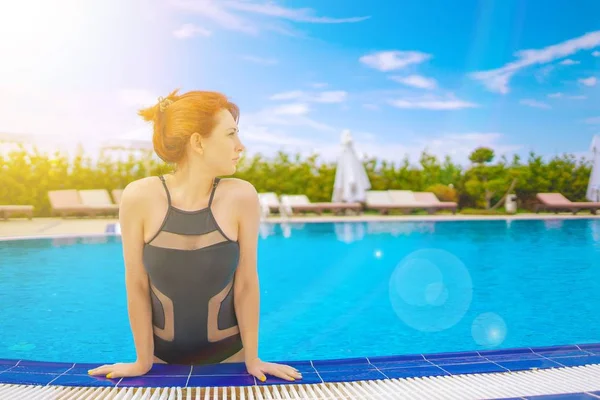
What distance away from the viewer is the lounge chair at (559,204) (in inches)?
642

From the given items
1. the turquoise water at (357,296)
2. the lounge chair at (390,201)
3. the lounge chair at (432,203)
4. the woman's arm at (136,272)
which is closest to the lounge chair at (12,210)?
the turquoise water at (357,296)

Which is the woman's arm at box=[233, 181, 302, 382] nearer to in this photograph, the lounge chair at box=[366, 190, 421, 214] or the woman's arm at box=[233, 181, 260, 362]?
the woman's arm at box=[233, 181, 260, 362]

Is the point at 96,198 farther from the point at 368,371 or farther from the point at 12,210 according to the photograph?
the point at 368,371

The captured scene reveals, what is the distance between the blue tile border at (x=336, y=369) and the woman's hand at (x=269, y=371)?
0.02m

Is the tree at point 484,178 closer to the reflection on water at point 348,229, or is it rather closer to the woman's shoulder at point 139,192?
the reflection on water at point 348,229

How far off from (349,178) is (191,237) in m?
15.1

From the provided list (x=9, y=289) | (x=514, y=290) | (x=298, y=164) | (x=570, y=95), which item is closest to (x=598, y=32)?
(x=570, y=95)

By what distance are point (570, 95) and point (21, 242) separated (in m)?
20.9

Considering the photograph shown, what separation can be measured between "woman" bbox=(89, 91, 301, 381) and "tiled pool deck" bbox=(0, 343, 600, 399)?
2.6 inches

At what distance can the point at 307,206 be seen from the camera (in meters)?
15.9

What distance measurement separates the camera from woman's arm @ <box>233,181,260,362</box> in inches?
68.3

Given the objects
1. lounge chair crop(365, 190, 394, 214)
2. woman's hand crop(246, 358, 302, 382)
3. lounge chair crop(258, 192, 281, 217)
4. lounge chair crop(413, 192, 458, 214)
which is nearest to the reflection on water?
lounge chair crop(258, 192, 281, 217)

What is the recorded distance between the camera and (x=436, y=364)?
213cm

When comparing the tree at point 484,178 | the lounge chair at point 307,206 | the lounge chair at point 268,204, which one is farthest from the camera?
the tree at point 484,178
